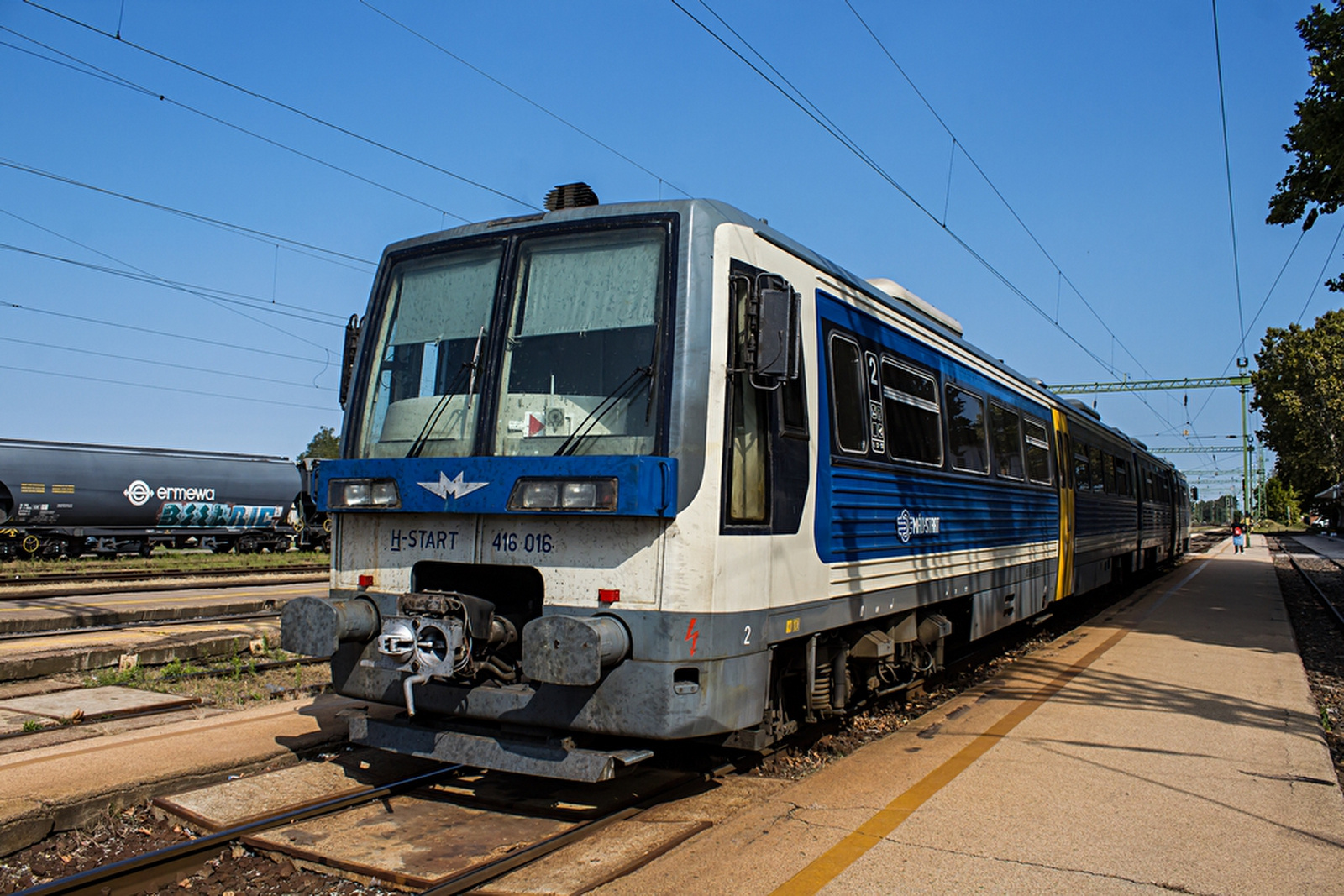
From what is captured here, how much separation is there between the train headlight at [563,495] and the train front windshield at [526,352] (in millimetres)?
221

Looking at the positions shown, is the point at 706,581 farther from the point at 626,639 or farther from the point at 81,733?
the point at 81,733

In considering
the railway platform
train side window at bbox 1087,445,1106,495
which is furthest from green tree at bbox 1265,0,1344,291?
the railway platform

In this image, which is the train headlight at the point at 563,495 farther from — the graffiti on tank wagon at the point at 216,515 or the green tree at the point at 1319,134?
the graffiti on tank wagon at the point at 216,515

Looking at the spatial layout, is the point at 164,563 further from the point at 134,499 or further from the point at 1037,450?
the point at 1037,450

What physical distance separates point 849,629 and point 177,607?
10102mm

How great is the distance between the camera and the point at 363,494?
18.1 feet

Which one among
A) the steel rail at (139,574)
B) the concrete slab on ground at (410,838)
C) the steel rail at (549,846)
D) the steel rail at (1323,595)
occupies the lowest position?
the concrete slab on ground at (410,838)

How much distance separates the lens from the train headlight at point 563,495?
15.6 feet

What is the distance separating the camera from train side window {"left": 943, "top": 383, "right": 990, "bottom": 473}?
8.61 m

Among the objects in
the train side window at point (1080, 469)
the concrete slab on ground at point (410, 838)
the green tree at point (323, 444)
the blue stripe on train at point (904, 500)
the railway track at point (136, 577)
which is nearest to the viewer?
the concrete slab on ground at point (410, 838)

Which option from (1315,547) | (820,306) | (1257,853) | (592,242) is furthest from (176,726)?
(1315,547)

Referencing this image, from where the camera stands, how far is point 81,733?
6.65m

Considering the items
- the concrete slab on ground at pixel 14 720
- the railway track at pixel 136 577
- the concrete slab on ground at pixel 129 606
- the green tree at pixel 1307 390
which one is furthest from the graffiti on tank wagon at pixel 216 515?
the green tree at pixel 1307 390

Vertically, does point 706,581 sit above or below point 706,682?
above
